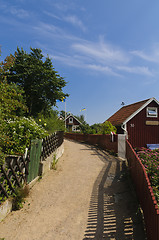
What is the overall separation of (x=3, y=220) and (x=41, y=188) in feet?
7.32

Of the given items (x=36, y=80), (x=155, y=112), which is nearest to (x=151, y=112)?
(x=155, y=112)

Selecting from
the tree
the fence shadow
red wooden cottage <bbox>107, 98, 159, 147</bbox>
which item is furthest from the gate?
red wooden cottage <bbox>107, 98, 159, 147</bbox>

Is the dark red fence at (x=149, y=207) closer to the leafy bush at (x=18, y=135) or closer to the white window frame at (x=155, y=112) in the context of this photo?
the leafy bush at (x=18, y=135)

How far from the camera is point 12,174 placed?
505cm

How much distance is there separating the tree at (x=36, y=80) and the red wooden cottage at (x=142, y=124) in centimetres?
825

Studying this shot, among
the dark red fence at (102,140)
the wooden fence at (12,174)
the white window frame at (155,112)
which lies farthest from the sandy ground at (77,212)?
the white window frame at (155,112)

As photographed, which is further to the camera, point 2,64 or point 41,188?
point 2,64

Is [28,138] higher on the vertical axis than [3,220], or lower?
higher

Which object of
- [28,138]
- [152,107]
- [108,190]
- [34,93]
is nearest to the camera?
[108,190]

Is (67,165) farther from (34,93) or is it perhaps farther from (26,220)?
(34,93)

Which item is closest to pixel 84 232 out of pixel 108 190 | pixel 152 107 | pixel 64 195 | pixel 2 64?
pixel 64 195

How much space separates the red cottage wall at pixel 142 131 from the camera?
19.0m

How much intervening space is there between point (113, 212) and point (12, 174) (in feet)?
10.8

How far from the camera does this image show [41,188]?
6.49m
